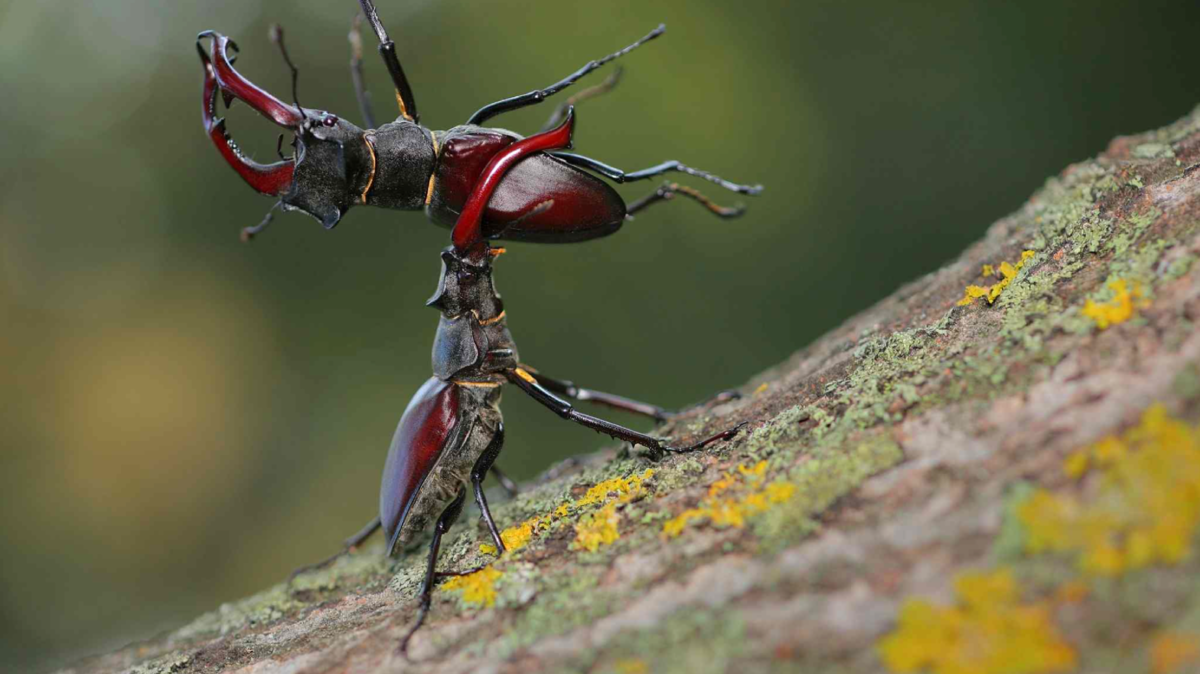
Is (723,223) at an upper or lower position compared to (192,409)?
lower

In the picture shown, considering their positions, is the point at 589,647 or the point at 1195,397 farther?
the point at 589,647

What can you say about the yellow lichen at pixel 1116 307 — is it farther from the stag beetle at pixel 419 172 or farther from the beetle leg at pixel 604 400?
the beetle leg at pixel 604 400

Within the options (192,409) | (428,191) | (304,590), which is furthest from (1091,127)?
(192,409)

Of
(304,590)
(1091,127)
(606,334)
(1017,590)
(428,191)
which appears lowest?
(1017,590)

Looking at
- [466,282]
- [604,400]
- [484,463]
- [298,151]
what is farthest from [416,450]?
[298,151]

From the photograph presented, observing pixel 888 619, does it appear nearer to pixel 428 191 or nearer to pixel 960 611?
pixel 960 611

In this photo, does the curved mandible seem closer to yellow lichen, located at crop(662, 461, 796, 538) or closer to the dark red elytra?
the dark red elytra

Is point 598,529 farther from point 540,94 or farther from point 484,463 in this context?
point 540,94
